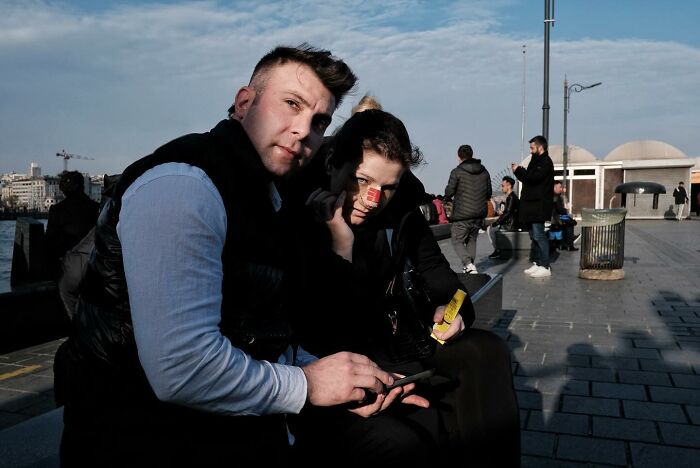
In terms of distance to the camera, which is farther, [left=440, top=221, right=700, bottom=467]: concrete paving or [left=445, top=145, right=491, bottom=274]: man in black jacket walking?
[left=445, top=145, right=491, bottom=274]: man in black jacket walking

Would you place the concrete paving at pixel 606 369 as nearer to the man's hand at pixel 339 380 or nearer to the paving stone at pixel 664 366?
the paving stone at pixel 664 366

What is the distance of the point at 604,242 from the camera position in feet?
31.1

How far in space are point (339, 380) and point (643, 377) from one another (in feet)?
11.5

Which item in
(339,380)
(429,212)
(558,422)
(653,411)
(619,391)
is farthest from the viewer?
(429,212)

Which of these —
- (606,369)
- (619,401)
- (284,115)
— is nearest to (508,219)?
(606,369)

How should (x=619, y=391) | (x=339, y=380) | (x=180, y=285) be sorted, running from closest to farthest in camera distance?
(x=180, y=285)
(x=339, y=380)
(x=619, y=391)

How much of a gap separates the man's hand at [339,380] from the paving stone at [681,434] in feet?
7.65

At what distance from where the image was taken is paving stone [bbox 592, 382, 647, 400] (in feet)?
12.7

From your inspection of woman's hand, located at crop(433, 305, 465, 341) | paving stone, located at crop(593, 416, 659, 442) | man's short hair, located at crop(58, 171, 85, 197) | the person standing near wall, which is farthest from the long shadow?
the person standing near wall

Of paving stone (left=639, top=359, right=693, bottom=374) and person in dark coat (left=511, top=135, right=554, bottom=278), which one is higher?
person in dark coat (left=511, top=135, right=554, bottom=278)

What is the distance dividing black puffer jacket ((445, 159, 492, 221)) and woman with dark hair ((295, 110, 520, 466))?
7.07 metres

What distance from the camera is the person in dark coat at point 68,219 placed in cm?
621

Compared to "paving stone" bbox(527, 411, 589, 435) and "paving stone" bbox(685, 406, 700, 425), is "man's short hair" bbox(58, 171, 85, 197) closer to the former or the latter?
"paving stone" bbox(527, 411, 589, 435)

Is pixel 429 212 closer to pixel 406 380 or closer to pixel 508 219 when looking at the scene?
pixel 406 380
